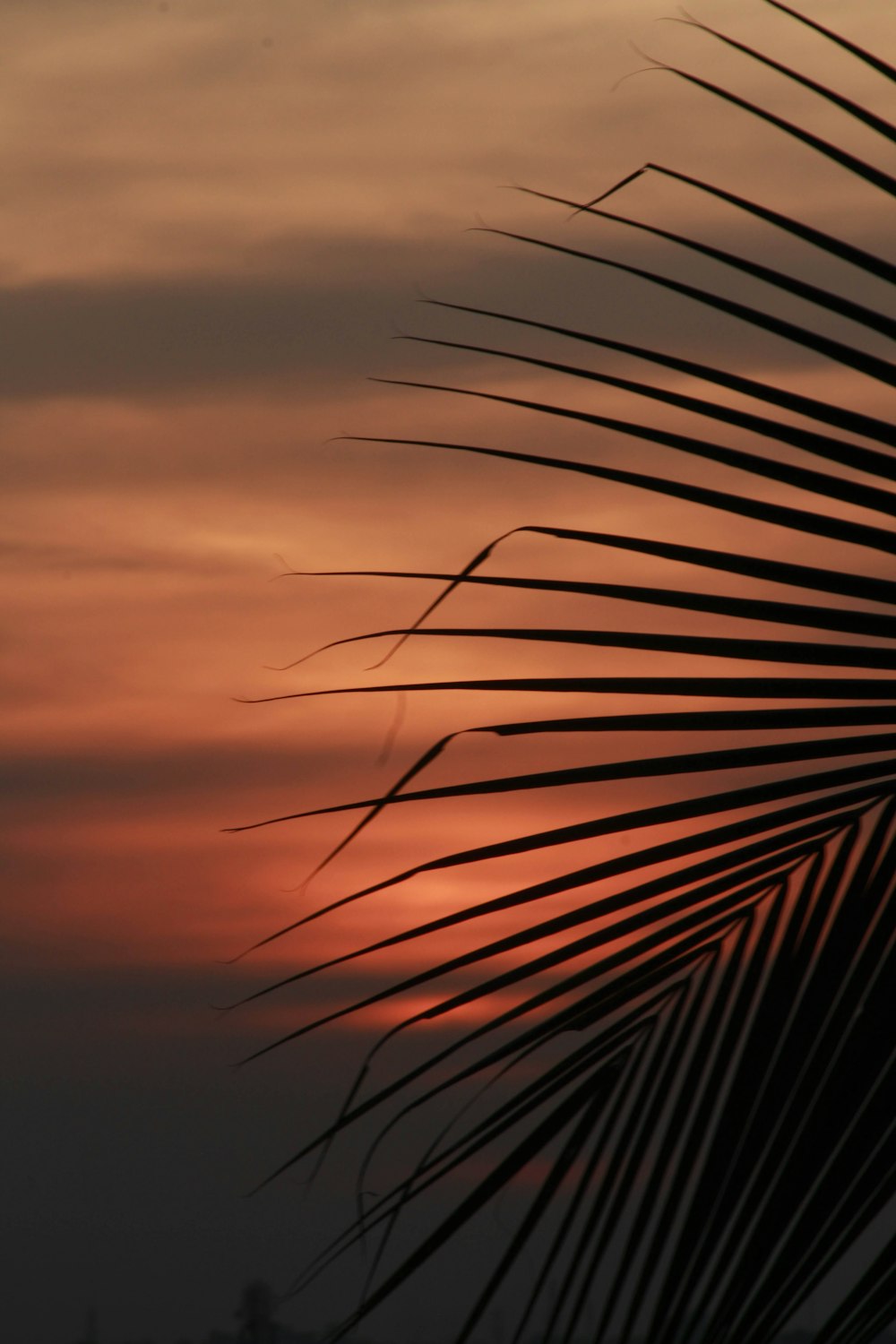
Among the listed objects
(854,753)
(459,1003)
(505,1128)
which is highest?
(854,753)

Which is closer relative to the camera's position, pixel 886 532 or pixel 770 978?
pixel 886 532

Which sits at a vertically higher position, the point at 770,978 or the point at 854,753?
the point at 854,753

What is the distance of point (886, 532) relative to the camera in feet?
6.18

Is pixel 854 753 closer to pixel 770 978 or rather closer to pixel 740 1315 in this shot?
pixel 770 978

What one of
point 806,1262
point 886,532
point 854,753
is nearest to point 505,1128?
point 806,1262

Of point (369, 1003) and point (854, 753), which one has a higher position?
point (854, 753)

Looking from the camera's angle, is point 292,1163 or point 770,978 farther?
point 770,978

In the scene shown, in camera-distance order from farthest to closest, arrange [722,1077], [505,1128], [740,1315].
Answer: [722,1077]
[740,1315]
[505,1128]

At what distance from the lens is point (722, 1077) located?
203 cm

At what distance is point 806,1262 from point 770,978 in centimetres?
31

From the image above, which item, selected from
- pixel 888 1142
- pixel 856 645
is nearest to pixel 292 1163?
pixel 888 1142

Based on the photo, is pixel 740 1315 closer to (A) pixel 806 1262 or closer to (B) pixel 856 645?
(A) pixel 806 1262

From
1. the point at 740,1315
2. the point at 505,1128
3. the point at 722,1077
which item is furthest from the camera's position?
the point at 722,1077

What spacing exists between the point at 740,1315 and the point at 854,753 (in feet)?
2.05
